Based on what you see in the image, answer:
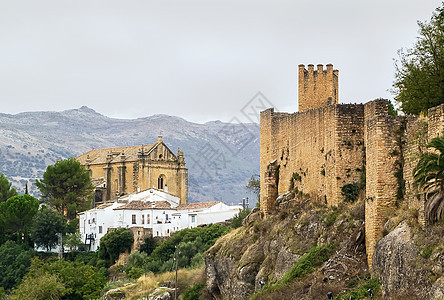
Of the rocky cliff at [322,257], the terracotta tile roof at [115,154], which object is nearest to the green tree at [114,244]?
the terracotta tile roof at [115,154]

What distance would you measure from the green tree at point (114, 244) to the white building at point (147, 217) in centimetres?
172

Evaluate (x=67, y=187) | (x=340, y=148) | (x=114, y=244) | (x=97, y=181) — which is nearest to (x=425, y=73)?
(x=340, y=148)

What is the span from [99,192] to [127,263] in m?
25.9

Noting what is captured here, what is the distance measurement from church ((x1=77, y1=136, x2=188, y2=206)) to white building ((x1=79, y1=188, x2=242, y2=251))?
10.0 meters

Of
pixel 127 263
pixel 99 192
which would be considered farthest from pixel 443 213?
pixel 99 192

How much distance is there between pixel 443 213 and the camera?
2116cm

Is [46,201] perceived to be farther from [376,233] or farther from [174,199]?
[376,233]

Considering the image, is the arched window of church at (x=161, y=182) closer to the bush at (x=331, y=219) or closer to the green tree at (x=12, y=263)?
the green tree at (x=12, y=263)

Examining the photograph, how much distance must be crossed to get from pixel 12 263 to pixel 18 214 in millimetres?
7926

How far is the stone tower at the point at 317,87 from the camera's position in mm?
37656

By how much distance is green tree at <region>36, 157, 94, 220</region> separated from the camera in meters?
86.2

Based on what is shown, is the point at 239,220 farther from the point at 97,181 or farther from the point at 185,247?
the point at 97,181

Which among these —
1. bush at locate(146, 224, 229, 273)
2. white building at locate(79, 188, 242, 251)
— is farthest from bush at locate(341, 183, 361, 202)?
white building at locate(79, 188, 242, 251)

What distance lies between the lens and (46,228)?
3066 inches
